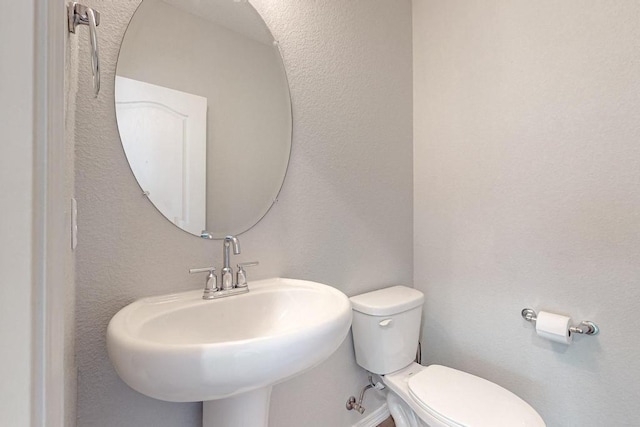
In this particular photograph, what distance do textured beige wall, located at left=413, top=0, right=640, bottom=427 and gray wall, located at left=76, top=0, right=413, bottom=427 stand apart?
0.19 meters

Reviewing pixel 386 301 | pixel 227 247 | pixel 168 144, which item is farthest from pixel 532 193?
pixel 168 144

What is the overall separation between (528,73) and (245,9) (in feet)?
3.94

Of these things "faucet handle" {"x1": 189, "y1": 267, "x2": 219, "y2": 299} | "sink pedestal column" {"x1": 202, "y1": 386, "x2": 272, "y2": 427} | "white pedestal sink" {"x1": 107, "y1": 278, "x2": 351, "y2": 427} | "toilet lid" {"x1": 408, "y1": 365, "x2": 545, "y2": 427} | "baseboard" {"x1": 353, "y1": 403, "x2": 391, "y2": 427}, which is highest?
"faucet handle" {"x1": 189, "y1": 267, "x2": 219, "y2": 299}

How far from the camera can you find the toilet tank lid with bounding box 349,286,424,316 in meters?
1.28

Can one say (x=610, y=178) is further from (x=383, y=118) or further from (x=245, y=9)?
(x=245, y=9)

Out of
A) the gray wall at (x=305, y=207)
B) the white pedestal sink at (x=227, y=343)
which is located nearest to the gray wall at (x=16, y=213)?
the white pedestal sink at (x=227, y=343)

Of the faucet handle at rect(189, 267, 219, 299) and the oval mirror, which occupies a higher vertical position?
the oval mirror

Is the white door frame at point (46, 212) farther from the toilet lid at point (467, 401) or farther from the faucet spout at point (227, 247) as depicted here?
the toilet lid at point (467, 401)

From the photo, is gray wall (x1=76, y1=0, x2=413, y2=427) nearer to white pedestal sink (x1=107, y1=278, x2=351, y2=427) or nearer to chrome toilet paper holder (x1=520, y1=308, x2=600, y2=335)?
white pedestal sink (x1=107, y1=278, x2=351, y2=427)

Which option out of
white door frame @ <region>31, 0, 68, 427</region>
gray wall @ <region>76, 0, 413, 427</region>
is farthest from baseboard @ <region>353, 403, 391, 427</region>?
white door frame @ <region>31, 0, 68, 427</region>

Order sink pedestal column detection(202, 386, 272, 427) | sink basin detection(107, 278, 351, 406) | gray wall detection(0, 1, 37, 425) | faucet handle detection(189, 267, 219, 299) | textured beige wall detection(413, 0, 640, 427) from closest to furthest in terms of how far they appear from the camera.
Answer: gray wall detection(0, 1, 37, 425)
sink basin detection(107, 278, 351, 406)
sink pedestal column detection(202, 386, 272, 427)
faucet handle detection(189, 267, 219, 299)
textured beige wall detection(413, 0, 640, 427)

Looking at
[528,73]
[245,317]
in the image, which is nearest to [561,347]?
[528,73]

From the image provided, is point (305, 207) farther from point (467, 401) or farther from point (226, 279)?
point (467, 401)

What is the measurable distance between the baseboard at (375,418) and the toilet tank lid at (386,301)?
61 cm
